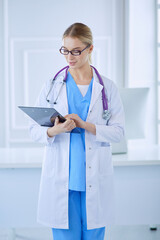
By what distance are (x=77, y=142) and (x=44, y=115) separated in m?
0.22

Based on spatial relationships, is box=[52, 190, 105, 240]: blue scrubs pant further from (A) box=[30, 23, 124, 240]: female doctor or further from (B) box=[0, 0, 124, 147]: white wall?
(B) box=[0, 0, 124, 147]: white wall

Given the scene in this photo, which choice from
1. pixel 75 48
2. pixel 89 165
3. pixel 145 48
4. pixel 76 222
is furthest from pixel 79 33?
pixel 145 48

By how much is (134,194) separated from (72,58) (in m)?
1.11

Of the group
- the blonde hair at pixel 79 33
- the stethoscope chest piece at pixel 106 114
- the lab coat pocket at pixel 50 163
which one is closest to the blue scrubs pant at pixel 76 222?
the lab coat pocket at pixel 50 163

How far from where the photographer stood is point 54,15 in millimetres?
3814

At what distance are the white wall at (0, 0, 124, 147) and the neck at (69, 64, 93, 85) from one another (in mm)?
2288

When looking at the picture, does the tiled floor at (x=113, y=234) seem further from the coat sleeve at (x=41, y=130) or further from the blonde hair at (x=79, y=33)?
the blonde hair at (x=79, y=33)

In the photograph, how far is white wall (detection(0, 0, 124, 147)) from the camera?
12.5ft

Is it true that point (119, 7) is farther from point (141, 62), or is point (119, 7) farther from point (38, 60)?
point (38, 60)

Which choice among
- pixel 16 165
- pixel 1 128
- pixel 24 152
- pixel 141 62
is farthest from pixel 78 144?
pixel 1 128

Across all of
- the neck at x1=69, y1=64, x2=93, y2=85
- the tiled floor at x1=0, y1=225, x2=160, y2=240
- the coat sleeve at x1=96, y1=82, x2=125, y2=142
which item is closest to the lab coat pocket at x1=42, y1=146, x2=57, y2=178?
the coat sleeve at x1=96, y1=82, x2=125, y2=142

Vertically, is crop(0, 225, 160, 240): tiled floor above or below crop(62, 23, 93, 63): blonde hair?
below

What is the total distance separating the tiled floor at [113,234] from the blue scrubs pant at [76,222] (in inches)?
42.7

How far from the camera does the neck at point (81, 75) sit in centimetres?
158
